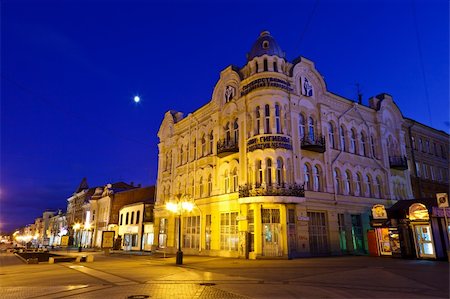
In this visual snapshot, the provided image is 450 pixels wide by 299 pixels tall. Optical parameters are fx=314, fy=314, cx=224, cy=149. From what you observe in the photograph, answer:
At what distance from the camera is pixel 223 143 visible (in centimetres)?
2772

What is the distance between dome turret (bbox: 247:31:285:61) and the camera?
2628 centimetres

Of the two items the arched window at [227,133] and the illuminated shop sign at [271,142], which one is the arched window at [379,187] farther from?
the arched window at [227,133]

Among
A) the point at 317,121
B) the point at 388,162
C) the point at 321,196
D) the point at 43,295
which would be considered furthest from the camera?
the point at 388,162

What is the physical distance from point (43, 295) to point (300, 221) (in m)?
17.9

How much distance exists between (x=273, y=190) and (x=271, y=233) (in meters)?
3.09

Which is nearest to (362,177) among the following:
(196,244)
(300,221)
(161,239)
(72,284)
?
(300,221)

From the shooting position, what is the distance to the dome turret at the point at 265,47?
26.3m

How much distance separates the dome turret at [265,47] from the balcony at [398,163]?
16.2 metres

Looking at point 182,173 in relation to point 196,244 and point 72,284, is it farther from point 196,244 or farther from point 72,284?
point 72,284

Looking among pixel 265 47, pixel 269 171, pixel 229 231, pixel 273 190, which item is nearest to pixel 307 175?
pixel 269 171

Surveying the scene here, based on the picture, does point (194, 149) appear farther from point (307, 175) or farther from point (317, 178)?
point (317, 178)

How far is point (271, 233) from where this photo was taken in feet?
74.3

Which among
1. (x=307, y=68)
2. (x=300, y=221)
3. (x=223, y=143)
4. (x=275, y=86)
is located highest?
(x=307, y=68)

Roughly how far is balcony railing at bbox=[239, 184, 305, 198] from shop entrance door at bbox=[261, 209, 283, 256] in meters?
1.37
